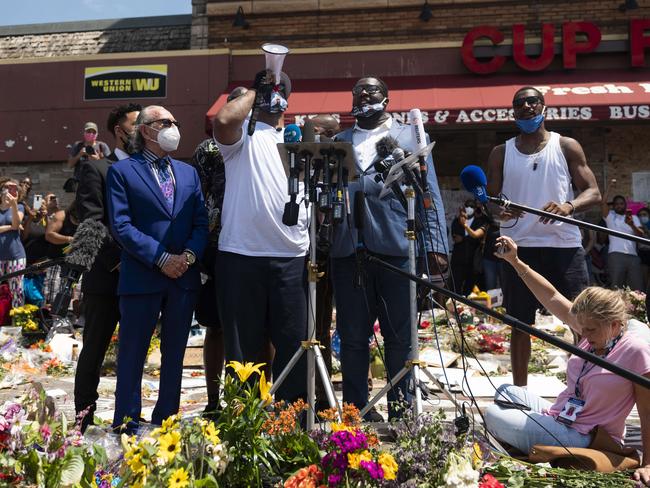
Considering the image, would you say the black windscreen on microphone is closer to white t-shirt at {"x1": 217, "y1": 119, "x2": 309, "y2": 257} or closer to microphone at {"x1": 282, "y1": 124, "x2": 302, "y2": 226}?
white t-shirt at {"x1": 217, "y1": 119, "x2": 309, "y2": 257}

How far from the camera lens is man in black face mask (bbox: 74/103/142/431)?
14.6ft

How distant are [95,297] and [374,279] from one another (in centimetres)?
165

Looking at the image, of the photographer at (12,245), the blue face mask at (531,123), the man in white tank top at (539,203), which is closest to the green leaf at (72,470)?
the man in white tank top at (539,203)

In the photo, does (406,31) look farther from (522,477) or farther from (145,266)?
(522,477)

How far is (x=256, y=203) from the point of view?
4332 mm

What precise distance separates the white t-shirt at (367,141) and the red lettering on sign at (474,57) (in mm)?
10436

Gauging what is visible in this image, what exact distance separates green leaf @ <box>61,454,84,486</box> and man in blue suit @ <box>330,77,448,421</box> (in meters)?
2.09

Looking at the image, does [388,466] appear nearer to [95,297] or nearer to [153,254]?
[153,254]

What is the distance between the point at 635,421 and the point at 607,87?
33.2ft

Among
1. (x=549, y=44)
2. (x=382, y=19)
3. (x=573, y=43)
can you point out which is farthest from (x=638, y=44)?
(x=382, y=19)

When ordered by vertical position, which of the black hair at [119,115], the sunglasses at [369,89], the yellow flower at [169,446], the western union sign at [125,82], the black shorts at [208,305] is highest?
the western union sign at [125,82]

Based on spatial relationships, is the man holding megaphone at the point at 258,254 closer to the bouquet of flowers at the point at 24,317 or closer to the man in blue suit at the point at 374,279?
the man in blue suit at the point at 374,279

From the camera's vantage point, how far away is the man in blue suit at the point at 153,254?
13.6 feet

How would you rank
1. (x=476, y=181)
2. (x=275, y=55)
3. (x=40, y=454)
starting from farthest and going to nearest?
(x=275, y=55) < (x=476, y=181) < (x=40, y=454)
